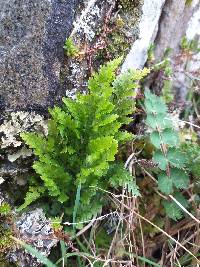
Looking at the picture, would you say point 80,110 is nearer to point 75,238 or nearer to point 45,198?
point 45,198

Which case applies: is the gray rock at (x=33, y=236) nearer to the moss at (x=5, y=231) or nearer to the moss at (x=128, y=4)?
the moss at (x=5, y=231)

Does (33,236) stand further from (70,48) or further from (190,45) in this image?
(190,45)

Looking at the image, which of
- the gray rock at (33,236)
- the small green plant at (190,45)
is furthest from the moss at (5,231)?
the small green plant at (190,45)

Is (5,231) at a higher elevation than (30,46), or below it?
below

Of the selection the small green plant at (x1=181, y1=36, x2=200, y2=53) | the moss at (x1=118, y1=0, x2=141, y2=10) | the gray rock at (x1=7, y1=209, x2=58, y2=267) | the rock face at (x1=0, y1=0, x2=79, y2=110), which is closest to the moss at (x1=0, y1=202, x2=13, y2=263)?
the gray rock at (x1=7, y1=209, x2=58, y2=267)

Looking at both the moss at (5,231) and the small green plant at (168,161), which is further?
the small green plant at (168,161)

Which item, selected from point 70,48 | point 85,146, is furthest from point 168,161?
point 70,48

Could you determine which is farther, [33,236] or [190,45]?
[190,45]
